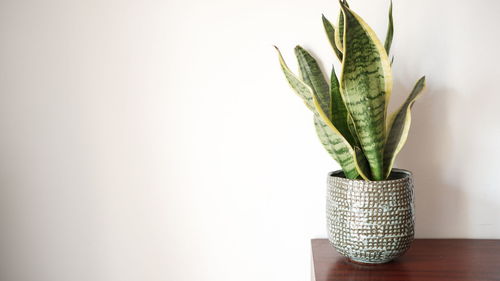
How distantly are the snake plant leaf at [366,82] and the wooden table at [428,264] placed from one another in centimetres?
23

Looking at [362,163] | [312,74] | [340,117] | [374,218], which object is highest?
[312,74]

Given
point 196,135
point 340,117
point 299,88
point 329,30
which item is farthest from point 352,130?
point 196,135

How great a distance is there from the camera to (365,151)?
0.86 m

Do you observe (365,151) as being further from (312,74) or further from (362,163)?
(312,74)

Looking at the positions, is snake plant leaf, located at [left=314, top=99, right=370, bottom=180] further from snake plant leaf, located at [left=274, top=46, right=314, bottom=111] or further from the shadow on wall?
the shadow on wall

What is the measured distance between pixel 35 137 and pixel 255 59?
667 millimetres

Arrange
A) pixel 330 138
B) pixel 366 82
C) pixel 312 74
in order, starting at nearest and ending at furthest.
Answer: pixel 366 82 < pixel 330 138 < pixel 312 74

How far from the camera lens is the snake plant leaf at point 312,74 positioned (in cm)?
101

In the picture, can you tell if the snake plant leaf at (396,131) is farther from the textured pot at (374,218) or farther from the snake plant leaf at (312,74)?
the snake plant leaf at (312,74)

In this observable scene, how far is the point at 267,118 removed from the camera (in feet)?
3.61

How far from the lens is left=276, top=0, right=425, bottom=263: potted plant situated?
2.69 feet

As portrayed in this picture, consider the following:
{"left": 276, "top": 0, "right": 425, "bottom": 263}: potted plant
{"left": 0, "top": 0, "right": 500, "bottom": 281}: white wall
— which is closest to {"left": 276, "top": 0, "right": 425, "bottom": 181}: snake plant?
{"left": 276, "top": 0, "right": 425, "bottom": 263}: potted plant

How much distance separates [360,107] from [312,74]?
0.76ft

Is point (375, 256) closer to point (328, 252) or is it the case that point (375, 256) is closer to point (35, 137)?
point (328, 252)
